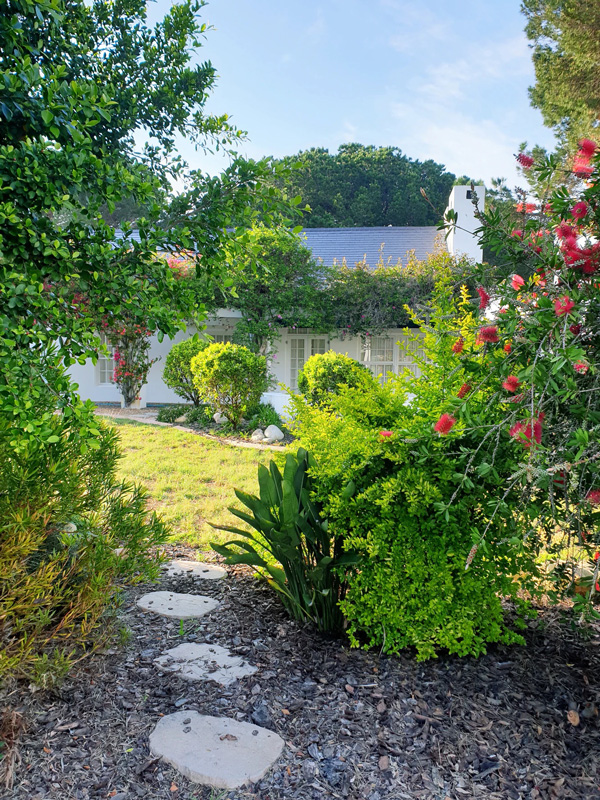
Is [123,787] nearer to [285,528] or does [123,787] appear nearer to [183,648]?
[183,648]

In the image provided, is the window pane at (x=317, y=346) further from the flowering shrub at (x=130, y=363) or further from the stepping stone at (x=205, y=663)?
the stepping stone at (x=205, y=663)

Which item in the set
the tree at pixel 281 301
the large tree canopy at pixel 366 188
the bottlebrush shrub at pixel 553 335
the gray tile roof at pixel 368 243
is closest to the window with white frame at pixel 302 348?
the tree at pixel 281 301

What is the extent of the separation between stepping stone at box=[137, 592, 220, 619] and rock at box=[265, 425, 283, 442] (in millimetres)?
6157

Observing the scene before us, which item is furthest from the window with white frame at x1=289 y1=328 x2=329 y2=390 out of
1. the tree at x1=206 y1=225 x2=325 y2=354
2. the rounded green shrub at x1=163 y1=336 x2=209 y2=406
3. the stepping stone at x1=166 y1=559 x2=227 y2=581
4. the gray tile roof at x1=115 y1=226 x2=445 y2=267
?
the stepping stone at x1=166 y1=559 x2=227 y2=581

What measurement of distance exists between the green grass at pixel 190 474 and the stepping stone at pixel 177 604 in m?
0.58

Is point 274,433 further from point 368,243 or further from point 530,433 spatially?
point 368,243

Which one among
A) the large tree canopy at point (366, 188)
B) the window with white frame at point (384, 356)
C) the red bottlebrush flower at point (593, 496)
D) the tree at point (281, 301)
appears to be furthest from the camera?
the large tree canopy at point (366, 188)

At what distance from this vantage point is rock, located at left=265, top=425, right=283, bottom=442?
30.6 feet

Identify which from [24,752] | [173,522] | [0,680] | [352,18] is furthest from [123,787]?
[352,18]

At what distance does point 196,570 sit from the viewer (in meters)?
3.60

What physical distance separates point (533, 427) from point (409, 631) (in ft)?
4.03

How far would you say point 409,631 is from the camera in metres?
2.35

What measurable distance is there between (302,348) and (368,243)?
4.88 meters

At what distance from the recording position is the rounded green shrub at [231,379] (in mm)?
9992
